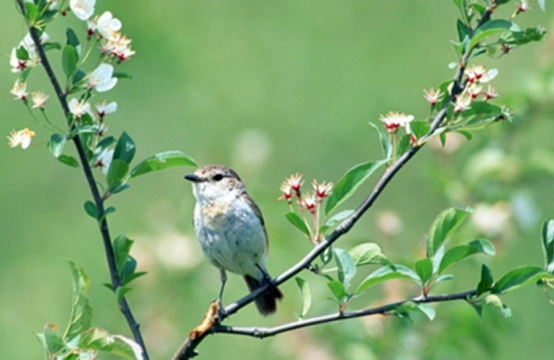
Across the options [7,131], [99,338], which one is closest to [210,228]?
[99,338]

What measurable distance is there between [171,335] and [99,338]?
2270mm

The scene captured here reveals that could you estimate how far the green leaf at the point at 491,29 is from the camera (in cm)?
230

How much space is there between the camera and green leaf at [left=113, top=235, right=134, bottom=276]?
96.1 inches

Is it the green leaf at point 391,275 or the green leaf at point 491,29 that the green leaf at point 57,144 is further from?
the green leaf at point 491,29

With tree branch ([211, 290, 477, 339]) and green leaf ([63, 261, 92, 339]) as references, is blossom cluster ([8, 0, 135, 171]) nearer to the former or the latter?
green leaf ([63, 261, 92, 339])

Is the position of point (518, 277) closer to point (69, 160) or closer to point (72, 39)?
point (69, 160)

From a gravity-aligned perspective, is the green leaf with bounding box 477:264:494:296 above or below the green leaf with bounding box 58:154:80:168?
below

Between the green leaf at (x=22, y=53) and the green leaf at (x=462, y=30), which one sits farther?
the green leaf at (x=462, y=30)

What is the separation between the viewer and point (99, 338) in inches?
86.7

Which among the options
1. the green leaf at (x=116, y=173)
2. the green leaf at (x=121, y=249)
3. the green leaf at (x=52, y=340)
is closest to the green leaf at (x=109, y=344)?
the green leaf at (x=52, y=340)

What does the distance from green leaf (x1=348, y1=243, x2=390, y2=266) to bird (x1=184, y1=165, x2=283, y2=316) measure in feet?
5.95

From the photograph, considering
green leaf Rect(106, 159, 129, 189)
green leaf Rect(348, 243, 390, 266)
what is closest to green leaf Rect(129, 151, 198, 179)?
green leaf Rect(106, 159, 129, 189)

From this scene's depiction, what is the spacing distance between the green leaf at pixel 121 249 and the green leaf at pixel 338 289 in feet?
1.83

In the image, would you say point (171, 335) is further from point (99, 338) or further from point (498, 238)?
point (99, 338)
